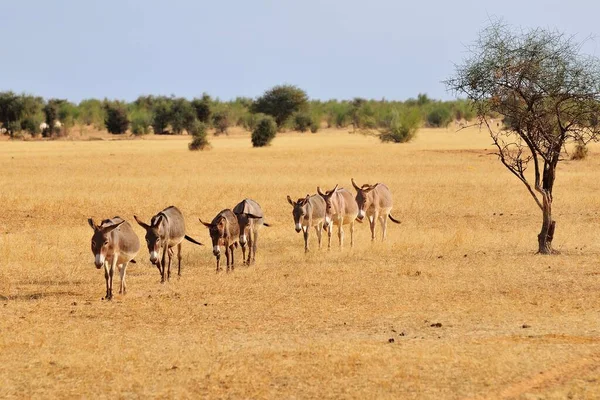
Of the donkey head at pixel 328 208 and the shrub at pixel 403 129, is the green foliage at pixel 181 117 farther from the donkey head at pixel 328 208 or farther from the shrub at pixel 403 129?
the donkey head at pixel 328 208

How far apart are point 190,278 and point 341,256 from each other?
14.1ft

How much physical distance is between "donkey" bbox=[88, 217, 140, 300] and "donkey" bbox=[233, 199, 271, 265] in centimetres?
379

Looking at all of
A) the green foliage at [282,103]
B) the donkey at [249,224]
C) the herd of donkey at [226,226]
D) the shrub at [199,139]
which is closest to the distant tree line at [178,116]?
the green foliage at [282,103]

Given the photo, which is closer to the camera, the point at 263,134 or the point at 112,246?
the point at 112,246

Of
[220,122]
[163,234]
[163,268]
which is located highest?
[220,122]

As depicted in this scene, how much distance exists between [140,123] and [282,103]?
15.6 meters

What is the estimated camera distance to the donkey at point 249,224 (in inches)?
821

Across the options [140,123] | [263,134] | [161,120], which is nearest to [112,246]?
[263,134]

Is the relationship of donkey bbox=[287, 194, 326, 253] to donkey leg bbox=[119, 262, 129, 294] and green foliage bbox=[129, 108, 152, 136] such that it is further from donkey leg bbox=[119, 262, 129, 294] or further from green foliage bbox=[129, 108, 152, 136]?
green foliage bbox=[129, 108, 152, 136]

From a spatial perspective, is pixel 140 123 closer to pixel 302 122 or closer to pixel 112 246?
pixel 302 122

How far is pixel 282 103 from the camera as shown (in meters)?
97.9

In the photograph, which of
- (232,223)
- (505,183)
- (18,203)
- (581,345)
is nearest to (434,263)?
(232,223)

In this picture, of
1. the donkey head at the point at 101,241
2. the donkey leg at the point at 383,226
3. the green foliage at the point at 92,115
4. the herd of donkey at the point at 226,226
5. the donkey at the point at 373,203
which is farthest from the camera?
the green foliage at the point at 92,115

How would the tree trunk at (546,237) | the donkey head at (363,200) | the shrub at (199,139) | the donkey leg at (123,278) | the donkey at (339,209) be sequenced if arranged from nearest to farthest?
1. the donkey leg at (123,278)
2. the tree trunk at (546,237)
3. the donkey at (339,209)
4. the donkey head at (363,200)
5. the shrub at (199,139)
